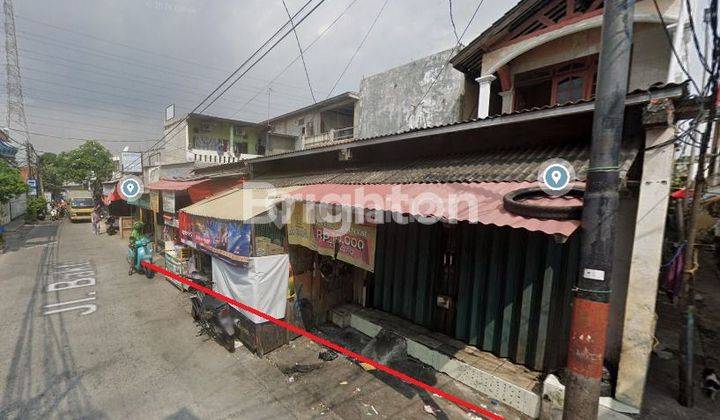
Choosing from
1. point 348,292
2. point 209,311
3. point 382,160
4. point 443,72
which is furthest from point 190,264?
point 443,72

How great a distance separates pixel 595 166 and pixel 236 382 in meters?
6.29

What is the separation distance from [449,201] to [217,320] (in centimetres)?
578

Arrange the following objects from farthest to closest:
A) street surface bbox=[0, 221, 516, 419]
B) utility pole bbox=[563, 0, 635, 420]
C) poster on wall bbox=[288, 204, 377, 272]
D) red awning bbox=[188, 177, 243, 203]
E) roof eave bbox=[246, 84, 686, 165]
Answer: red awning bbox=[188, 177, 243, 203], poster on wall bbox=[288, 204, 377, 272], street surface bbox=[0, 221, 516, 419], roof eave bbox=[246, 84, 686, 165], utility pole bbox=[563, 0, 635, 420]

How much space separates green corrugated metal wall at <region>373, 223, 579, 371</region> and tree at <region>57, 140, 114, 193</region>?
45.9 metres

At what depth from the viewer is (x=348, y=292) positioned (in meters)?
8.24

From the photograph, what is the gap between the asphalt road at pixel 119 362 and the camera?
4984 millimetres

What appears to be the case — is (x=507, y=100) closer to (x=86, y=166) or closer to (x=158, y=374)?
(x=158, y=374)

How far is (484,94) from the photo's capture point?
30.1 feet

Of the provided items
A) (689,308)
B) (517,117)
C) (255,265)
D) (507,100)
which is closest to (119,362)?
(255,265)

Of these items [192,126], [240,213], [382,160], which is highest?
[192,126]

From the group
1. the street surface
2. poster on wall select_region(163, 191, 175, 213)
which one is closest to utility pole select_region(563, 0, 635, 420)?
the street surface

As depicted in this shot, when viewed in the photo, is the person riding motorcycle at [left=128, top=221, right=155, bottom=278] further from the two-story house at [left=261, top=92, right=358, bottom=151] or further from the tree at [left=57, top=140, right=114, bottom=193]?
the tree at [left=57, top=140, right=114, bottom=193]

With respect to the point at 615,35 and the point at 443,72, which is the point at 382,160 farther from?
the point at 443,72

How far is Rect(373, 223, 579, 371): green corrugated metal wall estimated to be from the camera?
15.9 feet
